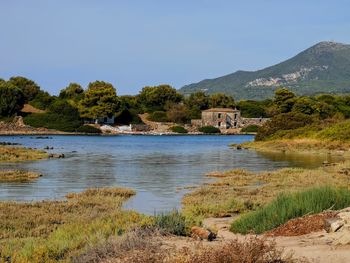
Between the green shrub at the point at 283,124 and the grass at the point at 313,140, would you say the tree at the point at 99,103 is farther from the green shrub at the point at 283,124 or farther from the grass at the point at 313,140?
the grass at the point at 313,140

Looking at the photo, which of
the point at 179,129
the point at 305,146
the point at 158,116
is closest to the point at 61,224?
the point at 305,146

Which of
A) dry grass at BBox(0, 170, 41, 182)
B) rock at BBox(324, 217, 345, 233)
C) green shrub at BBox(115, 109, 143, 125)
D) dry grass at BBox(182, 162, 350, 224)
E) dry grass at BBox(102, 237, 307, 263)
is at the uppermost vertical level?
green shrub at BBox(115, 109, 143, 125)

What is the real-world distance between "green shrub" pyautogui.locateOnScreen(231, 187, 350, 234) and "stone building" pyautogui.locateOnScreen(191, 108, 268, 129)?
349ft

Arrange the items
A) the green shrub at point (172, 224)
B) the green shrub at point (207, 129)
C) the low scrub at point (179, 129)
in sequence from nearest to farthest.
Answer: the green shrub at point (172, 224) → the low scrub at point (179, 129) → the green shrub at point (207, 129)

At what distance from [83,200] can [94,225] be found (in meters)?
6.62

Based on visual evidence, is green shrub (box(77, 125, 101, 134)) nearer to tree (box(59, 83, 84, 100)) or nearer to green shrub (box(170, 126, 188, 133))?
green shrub (box(170, 126, 188, 133))

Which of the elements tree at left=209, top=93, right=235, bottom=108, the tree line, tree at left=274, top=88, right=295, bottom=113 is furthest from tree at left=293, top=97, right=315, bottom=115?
tree at left=209, top=93, right=235, bottom=108

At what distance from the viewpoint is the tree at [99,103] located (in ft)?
367

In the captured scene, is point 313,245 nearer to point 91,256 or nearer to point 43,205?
point 91,256

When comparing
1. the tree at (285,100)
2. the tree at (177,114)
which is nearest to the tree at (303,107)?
the tree at (285,100)

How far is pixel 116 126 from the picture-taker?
11781 centimetres

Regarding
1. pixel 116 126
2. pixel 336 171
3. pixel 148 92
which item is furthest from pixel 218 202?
pixel 148 92

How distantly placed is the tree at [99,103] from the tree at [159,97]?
1480 centimetres

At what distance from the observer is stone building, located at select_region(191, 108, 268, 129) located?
120125 mm
